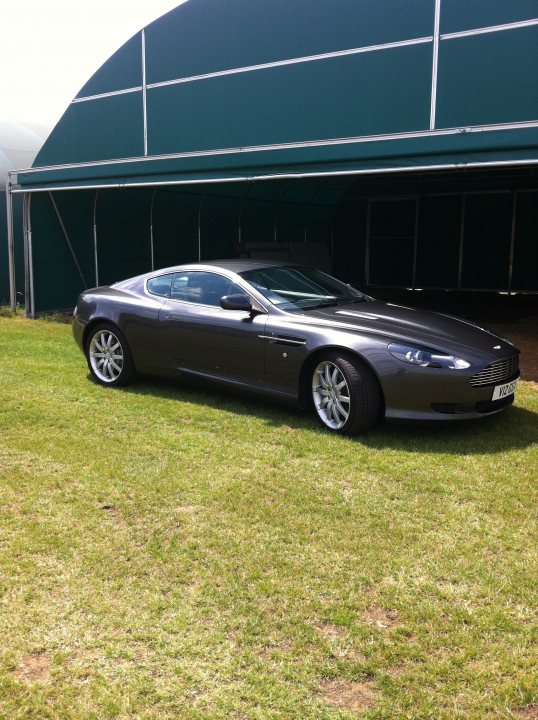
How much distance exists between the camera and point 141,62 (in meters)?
12.4

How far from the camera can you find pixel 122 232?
565 inches

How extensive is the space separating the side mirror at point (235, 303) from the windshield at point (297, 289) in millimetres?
239

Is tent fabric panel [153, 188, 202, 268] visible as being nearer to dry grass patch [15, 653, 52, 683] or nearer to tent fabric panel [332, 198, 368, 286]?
tent fabric panel [332, 198, 368, 286]

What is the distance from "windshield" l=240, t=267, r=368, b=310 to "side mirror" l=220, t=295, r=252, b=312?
0.24m

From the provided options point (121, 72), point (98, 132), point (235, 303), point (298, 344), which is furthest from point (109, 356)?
point (121, 72)

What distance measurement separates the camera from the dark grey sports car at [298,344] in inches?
211

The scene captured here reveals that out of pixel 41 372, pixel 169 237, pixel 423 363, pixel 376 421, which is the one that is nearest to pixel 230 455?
pixel 376 421

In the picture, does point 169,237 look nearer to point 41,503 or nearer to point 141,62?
point 141,62

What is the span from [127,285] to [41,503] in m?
3.68

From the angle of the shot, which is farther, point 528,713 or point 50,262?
point 50,262

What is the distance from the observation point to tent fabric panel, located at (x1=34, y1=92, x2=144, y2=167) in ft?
40.8

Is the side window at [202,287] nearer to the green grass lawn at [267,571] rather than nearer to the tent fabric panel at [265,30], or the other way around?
the green grass lawn at [267,571]

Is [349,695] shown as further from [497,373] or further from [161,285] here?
[161,285]

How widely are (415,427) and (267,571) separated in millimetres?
2697
